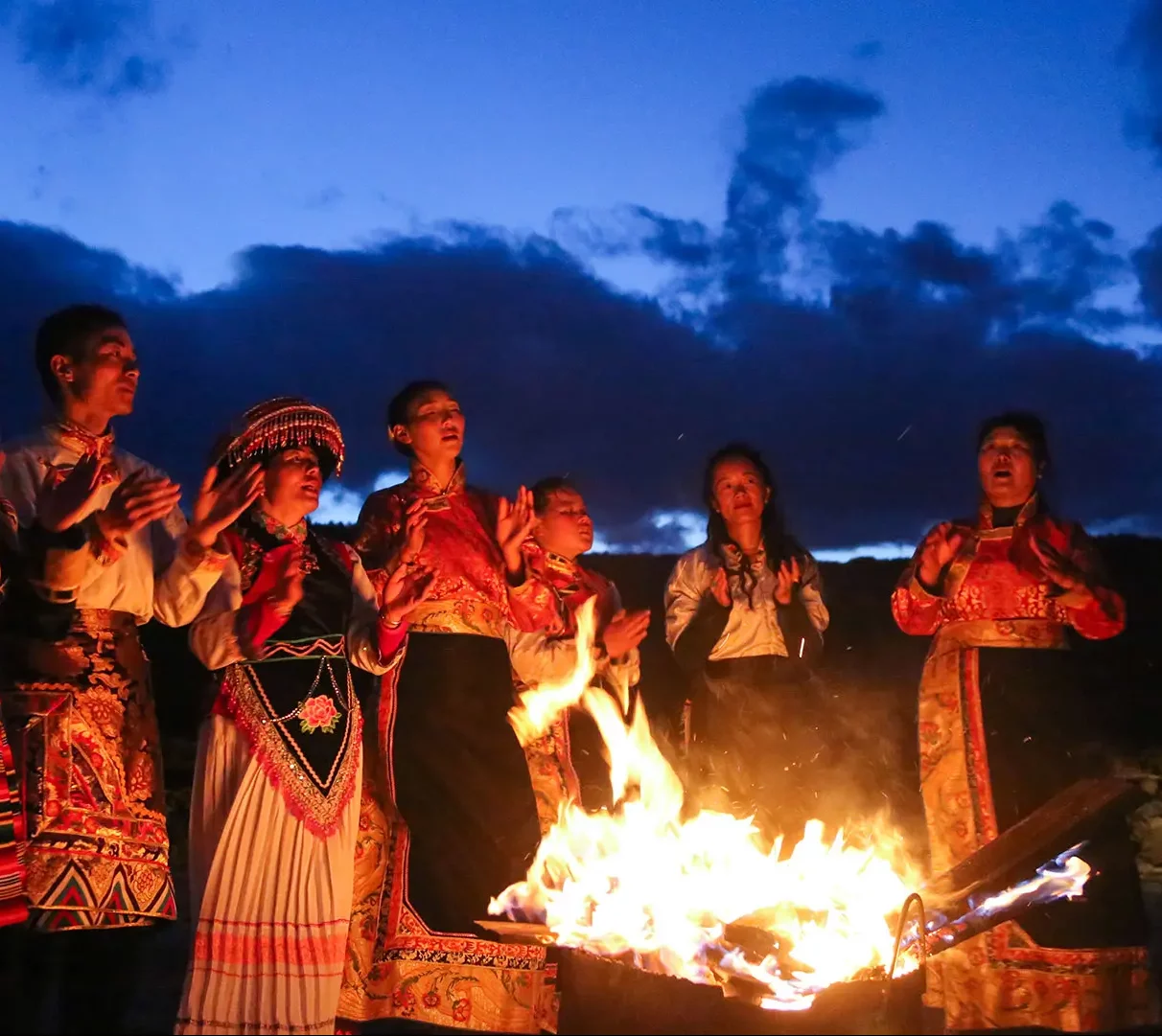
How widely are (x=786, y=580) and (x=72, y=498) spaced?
3.09 m

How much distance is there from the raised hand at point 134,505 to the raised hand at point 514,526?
156 centimetres

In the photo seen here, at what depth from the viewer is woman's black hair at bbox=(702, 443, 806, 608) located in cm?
581

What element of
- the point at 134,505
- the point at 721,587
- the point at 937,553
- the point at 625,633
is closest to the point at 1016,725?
the point at 937,553

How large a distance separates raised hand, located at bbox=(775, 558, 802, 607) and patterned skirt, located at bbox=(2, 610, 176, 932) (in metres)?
2.86

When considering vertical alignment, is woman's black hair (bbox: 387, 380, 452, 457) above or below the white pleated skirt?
above

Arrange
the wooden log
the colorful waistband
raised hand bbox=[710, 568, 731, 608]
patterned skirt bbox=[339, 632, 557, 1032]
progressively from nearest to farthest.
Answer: the wooden log < patterned skirt bbox=[339, 632, 557, 1032] < the colorful waistband < raised hand bbox=[710, 568, 731, 608]

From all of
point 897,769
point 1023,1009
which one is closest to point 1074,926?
point 1023,1009

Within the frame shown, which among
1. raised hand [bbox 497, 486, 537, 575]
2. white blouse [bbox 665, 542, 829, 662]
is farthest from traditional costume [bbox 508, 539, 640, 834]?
white blouse [bbox 665, 542, 829, 662]

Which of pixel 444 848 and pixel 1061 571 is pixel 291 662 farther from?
pixel 1061 571

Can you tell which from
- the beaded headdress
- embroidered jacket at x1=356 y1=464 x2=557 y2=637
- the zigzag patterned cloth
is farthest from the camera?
embroidered jacket at x1=356 y1=464 x2=557 y2=637

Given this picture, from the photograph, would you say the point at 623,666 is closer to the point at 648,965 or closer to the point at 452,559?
the point at 452,559

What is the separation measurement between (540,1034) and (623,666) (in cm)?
176

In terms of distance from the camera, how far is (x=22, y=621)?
12.4ft

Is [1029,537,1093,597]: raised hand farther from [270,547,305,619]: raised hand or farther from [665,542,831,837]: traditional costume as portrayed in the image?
[270,547,305,619]: raised hand
